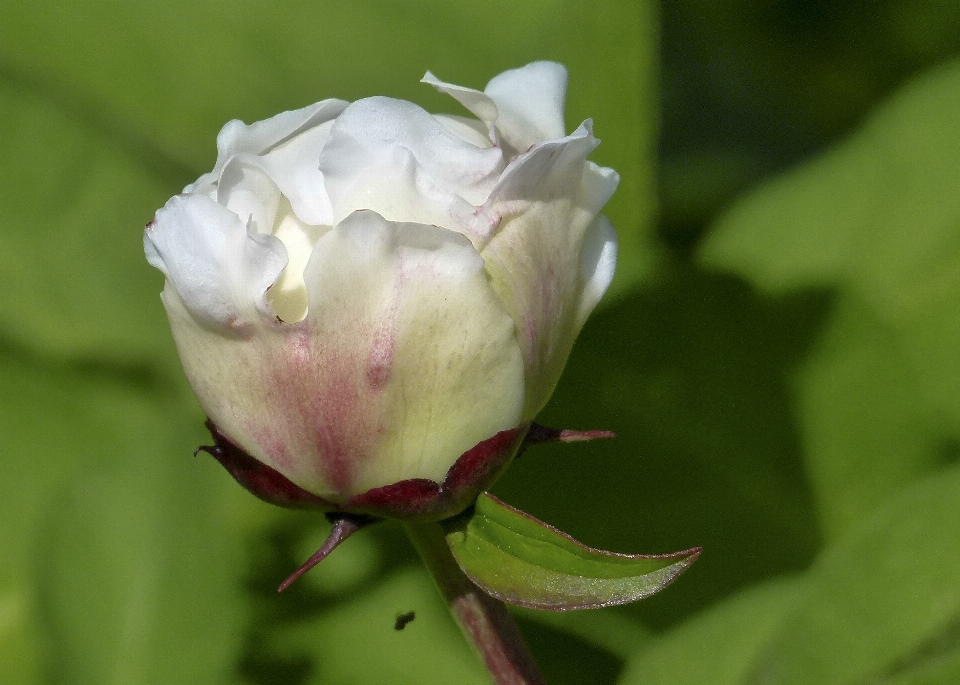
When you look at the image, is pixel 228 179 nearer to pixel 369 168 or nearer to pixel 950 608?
pixel 369 168

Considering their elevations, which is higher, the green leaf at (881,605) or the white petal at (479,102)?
the white petal at (479,102)

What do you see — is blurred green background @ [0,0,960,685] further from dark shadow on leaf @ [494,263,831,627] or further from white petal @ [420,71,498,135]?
white petal @ [420,71,498,135]

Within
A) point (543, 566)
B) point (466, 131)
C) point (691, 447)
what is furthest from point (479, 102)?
point (691, 447)

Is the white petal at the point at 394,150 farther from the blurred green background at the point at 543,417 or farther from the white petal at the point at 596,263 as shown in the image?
the blurred green background at the point at 543,417

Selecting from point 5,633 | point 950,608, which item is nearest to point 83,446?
point 5,633

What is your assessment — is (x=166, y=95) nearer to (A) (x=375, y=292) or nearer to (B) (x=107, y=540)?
(B) (x=107, y=540)

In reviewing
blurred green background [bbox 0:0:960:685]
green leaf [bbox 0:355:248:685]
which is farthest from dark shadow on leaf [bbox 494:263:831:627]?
green leaf [bbox 0:355:248:685]

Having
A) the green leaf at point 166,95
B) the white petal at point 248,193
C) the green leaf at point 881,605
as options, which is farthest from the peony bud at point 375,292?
the green leaf at point 166,95
